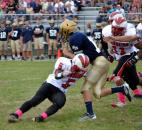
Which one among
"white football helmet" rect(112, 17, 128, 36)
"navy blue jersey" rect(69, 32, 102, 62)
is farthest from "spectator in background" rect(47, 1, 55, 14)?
"navy blue jersey" rect(69, 32, 102, 62)

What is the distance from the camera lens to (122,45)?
27.5 ft

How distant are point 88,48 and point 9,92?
3.05 m

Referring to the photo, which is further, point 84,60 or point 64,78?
point 64,78

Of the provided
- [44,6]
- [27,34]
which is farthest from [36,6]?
[27,34]

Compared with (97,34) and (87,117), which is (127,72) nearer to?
(87,117)

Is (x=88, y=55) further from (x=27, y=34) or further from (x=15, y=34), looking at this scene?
(x=15, y=34)

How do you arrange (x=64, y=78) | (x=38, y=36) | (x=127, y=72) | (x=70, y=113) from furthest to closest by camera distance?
1. (x=38, y=36)
2. (x=127, y=72)
3. (x=70, y=113)
4. (x=64, y=78)

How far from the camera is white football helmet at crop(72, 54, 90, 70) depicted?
273 inches

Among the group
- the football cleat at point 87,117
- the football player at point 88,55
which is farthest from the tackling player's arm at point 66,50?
the football cleat at point 87,117

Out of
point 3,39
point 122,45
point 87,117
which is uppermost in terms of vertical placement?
point 122,45

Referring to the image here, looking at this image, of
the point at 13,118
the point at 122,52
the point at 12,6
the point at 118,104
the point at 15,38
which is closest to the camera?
the point at 13,118

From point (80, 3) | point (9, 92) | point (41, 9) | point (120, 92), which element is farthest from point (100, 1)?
point (120, 92)

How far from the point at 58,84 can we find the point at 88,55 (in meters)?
0.65

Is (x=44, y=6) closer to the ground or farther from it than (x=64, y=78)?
closer to the ground
